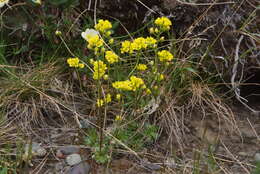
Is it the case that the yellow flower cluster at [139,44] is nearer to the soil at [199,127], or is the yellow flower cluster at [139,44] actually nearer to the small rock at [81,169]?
the soil at [199,127]

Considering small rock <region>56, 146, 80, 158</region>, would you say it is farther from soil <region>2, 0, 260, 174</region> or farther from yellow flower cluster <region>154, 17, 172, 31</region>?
yellow flower cluster <region>154, 17, 172, 31</region>

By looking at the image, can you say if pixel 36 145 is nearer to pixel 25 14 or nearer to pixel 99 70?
pixel 99 70

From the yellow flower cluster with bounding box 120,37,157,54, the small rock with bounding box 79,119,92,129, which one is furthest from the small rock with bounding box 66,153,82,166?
the yellow flower cluster with bounding box 120,37,157,54

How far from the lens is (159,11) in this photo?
211cm

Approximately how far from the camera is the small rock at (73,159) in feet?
5.25

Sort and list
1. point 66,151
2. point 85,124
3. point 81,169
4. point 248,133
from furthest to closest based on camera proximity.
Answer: point 248,133, point 85,124, point 66,151, point 81,169

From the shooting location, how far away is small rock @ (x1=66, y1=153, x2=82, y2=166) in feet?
5.25

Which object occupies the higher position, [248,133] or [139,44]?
[139,44]

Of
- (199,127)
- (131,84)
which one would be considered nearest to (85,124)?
(131,84)

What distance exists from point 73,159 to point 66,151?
0.20 ft

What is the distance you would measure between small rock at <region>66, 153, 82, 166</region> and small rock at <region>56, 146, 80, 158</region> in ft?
0.08

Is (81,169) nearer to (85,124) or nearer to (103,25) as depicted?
(85,124)

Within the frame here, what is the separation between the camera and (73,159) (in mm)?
1610

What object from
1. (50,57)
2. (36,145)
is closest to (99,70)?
(36,145)
